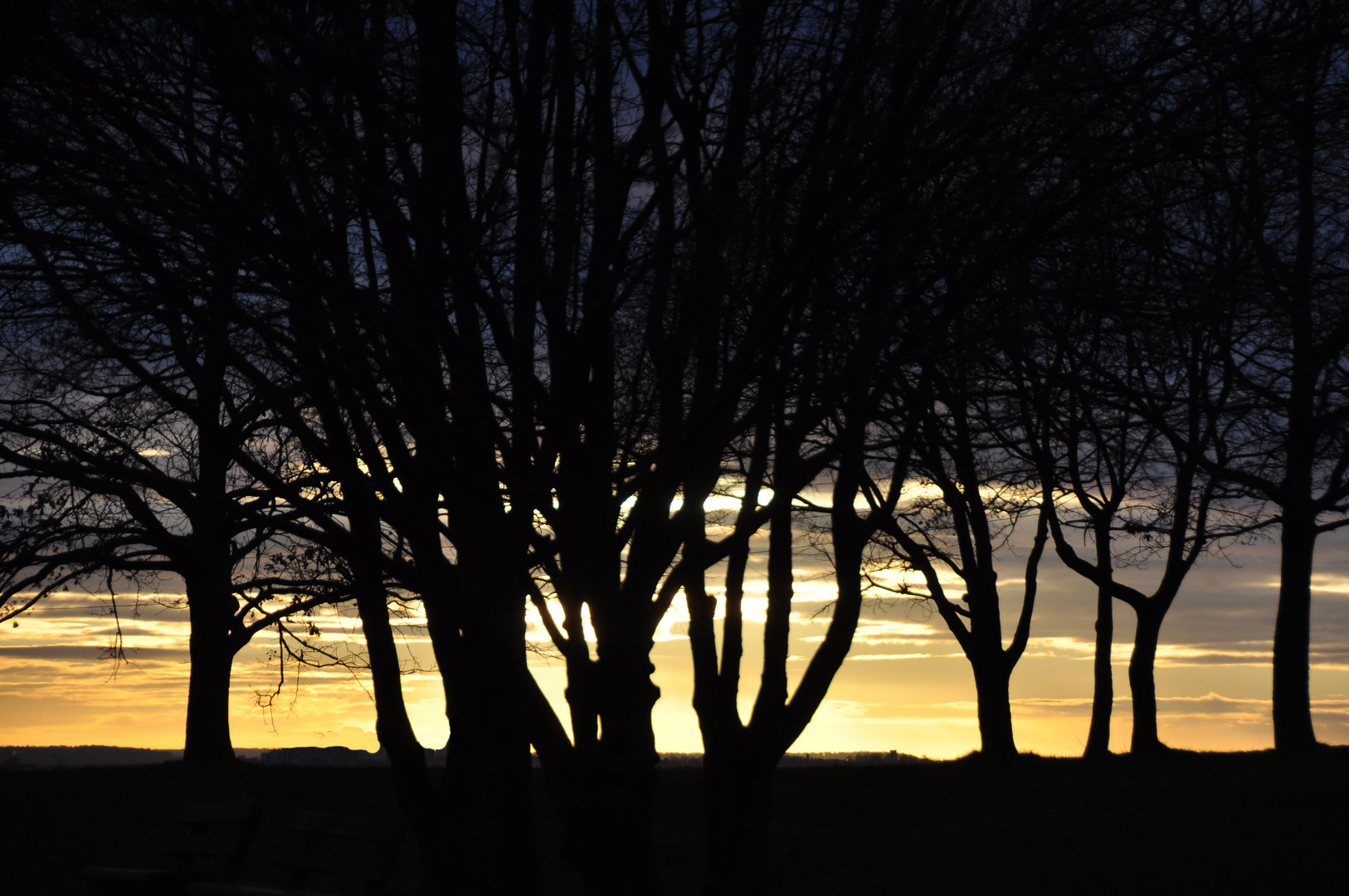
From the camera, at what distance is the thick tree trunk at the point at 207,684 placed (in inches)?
751

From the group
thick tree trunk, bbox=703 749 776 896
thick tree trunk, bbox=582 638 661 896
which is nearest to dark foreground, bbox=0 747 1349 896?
thick tree trunk, bbox=703 749 776 896

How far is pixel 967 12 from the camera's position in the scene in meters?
5.52

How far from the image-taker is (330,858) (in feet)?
25.2

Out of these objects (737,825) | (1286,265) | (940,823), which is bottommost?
(940,823)

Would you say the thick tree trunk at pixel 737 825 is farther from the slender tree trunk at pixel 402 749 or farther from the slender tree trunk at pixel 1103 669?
the slender tree trunk at pixel 1103 669

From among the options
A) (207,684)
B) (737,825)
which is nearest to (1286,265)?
(737,825)

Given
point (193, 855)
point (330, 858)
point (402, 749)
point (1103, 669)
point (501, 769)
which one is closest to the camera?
point (330, 858)

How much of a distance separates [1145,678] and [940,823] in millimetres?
7285

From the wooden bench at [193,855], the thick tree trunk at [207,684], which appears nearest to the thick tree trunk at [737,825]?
the wooden bench at [193,855]

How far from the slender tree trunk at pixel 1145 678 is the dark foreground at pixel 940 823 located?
0.62 metres

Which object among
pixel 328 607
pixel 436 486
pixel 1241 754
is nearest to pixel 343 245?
pixel 436 486

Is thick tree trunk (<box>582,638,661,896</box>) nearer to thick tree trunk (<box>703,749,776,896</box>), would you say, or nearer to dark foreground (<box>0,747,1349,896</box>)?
thick tree trunk (<box>703,749,776,896</box>)

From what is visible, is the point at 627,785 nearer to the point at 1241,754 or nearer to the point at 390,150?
the point at 390,150

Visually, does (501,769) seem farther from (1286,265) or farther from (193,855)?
(1286,265)
